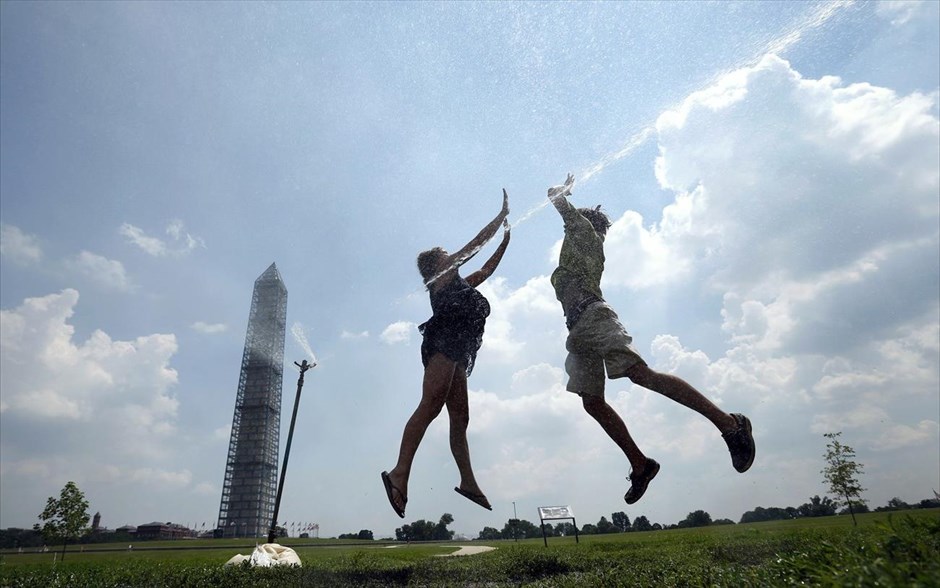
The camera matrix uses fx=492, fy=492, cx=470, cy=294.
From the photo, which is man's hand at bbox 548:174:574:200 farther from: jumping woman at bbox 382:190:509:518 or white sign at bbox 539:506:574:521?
white sign at bbox 539:506:574:521

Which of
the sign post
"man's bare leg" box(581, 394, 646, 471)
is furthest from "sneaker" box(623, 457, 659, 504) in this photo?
the sign post

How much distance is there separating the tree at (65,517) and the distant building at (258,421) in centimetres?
7431

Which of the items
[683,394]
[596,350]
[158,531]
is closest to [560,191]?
[596,350]

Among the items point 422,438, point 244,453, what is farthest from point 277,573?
point 244,453

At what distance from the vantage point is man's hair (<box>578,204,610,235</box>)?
19.7ft

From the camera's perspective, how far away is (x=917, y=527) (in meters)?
2.22

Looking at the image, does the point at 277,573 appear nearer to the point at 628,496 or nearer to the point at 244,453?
the point at 628,496

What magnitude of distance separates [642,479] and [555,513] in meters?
20.1

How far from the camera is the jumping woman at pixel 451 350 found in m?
5.11

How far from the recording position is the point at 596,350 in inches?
198

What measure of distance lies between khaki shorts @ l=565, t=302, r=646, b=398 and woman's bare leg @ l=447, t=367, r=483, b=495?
1188 mm


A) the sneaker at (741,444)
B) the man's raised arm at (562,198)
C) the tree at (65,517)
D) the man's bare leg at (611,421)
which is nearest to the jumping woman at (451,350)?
the man's raised arm at (562,198)

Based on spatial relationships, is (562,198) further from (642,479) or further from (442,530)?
(442,530)

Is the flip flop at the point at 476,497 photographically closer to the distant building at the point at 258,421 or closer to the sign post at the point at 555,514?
the sign post at the point at 555,514
